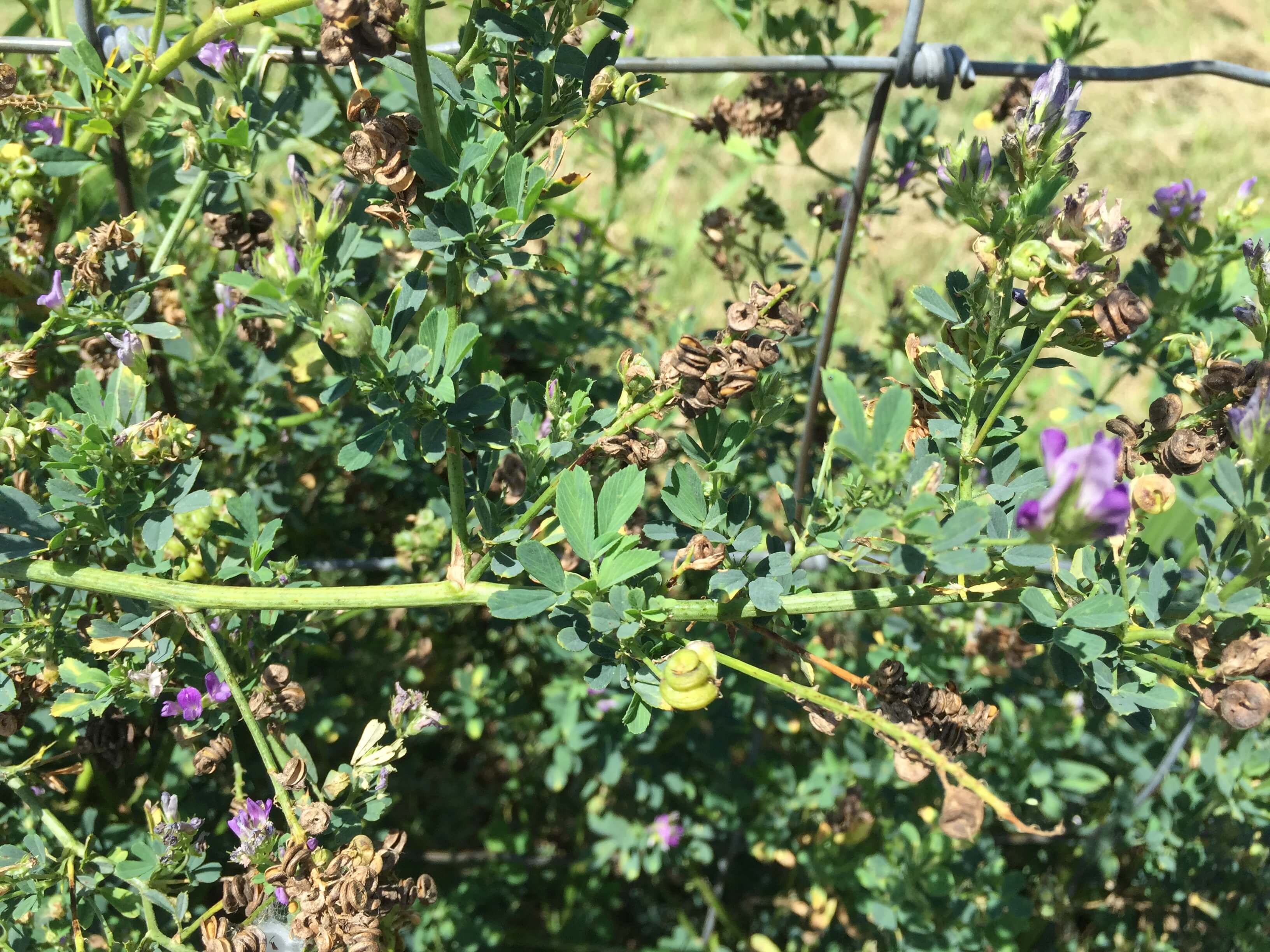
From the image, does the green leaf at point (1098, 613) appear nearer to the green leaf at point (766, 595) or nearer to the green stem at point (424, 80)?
the green leaf at point (766, 595)

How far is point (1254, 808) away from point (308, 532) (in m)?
1.91

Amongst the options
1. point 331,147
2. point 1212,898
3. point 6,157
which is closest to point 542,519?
point 331,147

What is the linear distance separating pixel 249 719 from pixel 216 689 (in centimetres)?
17

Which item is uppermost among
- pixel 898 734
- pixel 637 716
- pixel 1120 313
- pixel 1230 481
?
pixel 1120 313

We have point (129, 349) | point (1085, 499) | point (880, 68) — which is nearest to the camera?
point (1085, 499)

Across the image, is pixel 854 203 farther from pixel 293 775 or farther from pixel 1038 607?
pixel 293 775

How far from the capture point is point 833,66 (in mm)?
1549

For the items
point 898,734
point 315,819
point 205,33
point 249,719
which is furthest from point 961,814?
point 205,33

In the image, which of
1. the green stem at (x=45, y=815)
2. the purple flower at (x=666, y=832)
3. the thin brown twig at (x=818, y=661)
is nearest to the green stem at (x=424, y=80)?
the thin brown twig at (x=818, y=661)

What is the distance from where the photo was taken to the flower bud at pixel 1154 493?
39.3 inches

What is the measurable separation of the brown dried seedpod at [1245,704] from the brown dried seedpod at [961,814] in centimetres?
24

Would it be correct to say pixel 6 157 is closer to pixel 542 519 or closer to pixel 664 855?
pixel 542 519

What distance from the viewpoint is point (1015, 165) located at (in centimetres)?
100

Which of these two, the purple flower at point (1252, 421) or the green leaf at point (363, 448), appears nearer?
the purple flower at point (1252, 421)
